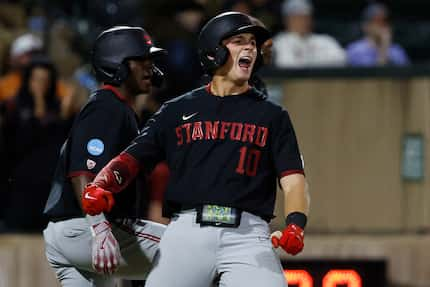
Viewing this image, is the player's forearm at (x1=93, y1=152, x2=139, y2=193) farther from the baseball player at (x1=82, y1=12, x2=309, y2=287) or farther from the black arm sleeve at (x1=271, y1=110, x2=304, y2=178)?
the black arm sleeve at (x1=271, y1=110, x2=304, y2=178)

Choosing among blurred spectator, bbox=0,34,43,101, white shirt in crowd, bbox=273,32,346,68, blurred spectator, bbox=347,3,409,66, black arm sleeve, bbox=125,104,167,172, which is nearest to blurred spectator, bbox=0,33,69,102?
blurred spectator, bbox=0,34,43,101

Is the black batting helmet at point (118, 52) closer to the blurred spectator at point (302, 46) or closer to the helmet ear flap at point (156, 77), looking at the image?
the helmet ear flap at point (156, 77)

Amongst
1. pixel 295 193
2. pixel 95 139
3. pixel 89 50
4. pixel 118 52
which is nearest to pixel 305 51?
pixel 89 50

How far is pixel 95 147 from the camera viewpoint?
239 inches

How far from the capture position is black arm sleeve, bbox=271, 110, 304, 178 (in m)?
5.54

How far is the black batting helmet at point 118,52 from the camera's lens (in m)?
6.39

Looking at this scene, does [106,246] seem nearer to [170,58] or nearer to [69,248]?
[69,248]

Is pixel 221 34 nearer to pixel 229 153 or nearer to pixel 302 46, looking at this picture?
pixel 229 153

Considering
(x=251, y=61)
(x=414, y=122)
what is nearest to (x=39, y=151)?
(x=414, y=122)

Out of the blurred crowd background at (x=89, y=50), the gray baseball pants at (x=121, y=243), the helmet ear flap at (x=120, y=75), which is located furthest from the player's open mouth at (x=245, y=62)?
the blurred crowd background at (x=89, y=50)

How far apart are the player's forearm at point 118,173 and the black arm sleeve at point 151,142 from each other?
3 centimetres

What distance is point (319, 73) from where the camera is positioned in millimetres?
10297

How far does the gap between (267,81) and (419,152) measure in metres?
1.27

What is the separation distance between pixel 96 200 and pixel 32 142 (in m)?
4.65
